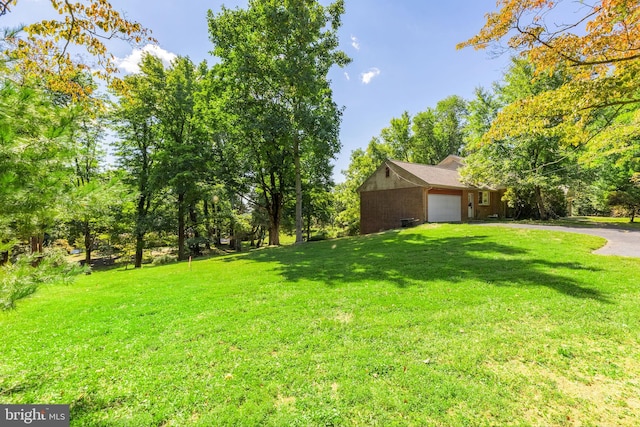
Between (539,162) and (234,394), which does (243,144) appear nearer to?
(234,394)

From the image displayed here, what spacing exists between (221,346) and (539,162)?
24735 mm

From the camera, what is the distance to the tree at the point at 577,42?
5332 mm

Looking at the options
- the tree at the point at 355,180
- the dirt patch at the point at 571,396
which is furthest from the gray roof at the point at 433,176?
the dirt patch at the point at 571,396

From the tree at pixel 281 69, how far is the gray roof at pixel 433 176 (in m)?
6.45

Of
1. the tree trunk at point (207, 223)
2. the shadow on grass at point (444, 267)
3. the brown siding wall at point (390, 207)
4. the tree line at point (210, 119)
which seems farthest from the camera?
the tree trunk at point (207, 223)

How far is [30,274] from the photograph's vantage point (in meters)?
2.60

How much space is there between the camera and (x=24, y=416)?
2605 mm

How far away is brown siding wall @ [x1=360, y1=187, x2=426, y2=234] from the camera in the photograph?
62.7 ft

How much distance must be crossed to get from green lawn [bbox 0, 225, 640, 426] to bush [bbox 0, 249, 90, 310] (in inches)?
7.2

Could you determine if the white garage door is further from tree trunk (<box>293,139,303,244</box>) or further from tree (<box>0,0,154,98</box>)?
tree (<box>0,0,154,98</box>)

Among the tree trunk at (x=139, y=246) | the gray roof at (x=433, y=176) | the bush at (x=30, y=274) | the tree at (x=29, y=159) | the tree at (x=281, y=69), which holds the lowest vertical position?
the tree trunk at (x=139, y=246)

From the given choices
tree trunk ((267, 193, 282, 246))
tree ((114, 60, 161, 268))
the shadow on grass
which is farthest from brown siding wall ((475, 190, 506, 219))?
tree ((114, 60, 161, 268))

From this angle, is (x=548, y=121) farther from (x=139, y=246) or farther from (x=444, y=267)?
(x=139, y=246)

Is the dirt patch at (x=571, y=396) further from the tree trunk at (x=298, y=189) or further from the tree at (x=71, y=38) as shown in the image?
the tree trunk at (x=298, y=189)
